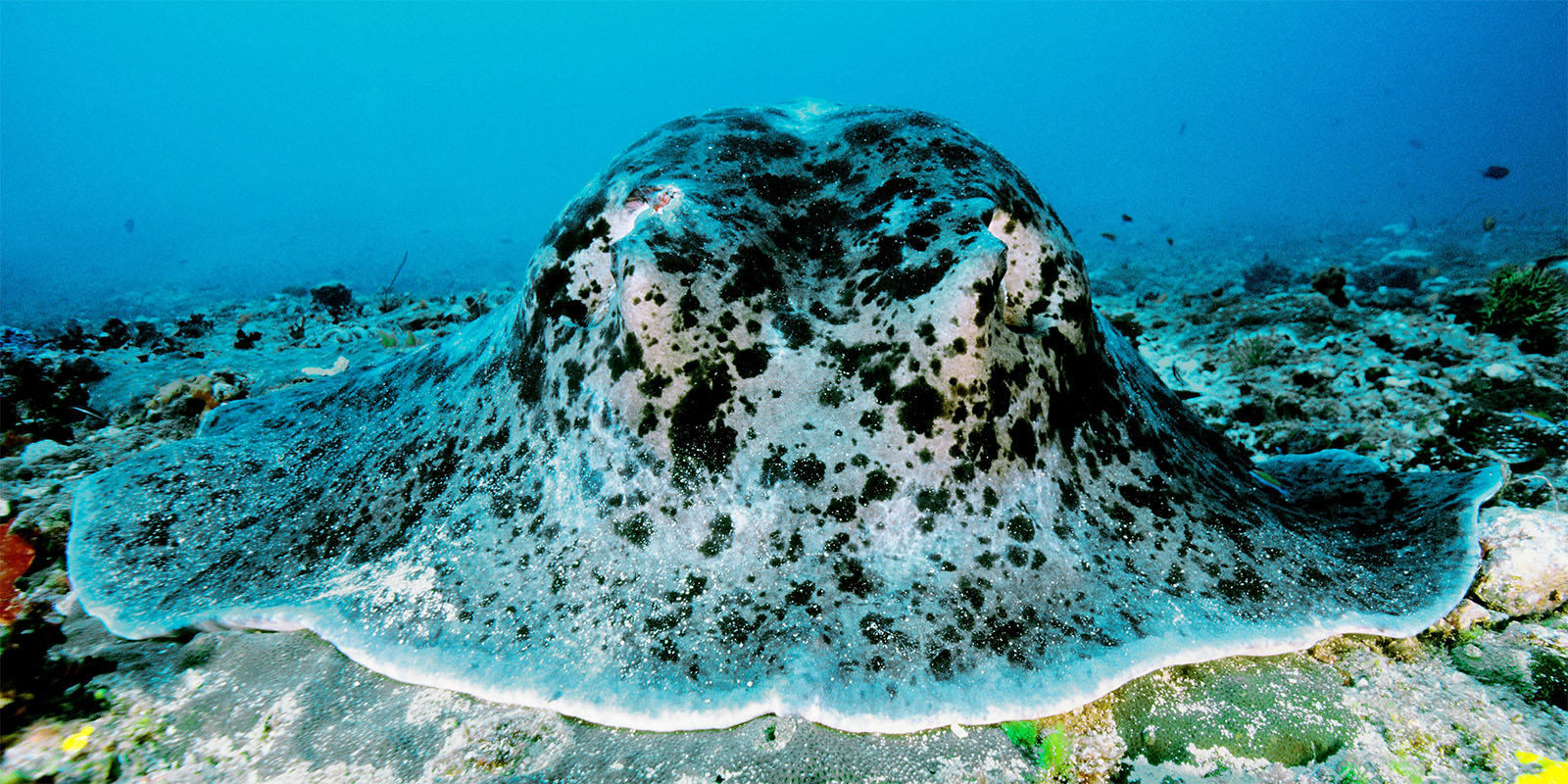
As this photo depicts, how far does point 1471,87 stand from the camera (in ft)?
494

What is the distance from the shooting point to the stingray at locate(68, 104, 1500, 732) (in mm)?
1909

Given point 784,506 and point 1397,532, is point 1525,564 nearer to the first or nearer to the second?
point 1397,532

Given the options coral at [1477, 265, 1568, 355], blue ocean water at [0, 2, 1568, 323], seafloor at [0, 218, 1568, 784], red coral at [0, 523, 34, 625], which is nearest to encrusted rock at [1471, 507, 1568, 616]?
seafloor at [0, 218, 1568, 784]

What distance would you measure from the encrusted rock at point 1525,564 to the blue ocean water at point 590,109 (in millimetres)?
47409

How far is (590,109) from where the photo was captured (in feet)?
569

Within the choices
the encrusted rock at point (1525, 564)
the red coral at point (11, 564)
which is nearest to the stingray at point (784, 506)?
the encrusted rock at point (1525, 564)

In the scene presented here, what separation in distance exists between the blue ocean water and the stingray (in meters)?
44.6

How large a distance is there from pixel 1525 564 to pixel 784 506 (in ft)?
9.81

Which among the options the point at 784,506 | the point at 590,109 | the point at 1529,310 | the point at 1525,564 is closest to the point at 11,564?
the point at 784,506

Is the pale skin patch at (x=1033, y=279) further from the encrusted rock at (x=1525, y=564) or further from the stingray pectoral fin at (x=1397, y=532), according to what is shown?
the encrusted rock at (x=1525, y=564)

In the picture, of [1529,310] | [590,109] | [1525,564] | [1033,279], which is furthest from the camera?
[590,109]

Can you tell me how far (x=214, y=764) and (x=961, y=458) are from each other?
2.63 metres

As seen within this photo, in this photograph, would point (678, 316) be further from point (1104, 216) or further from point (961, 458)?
point (1104, 216)

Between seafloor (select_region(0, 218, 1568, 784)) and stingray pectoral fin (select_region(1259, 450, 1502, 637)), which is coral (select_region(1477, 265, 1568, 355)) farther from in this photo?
stingray pectoral fin (select_region(1259, 450, 1502, 637))
